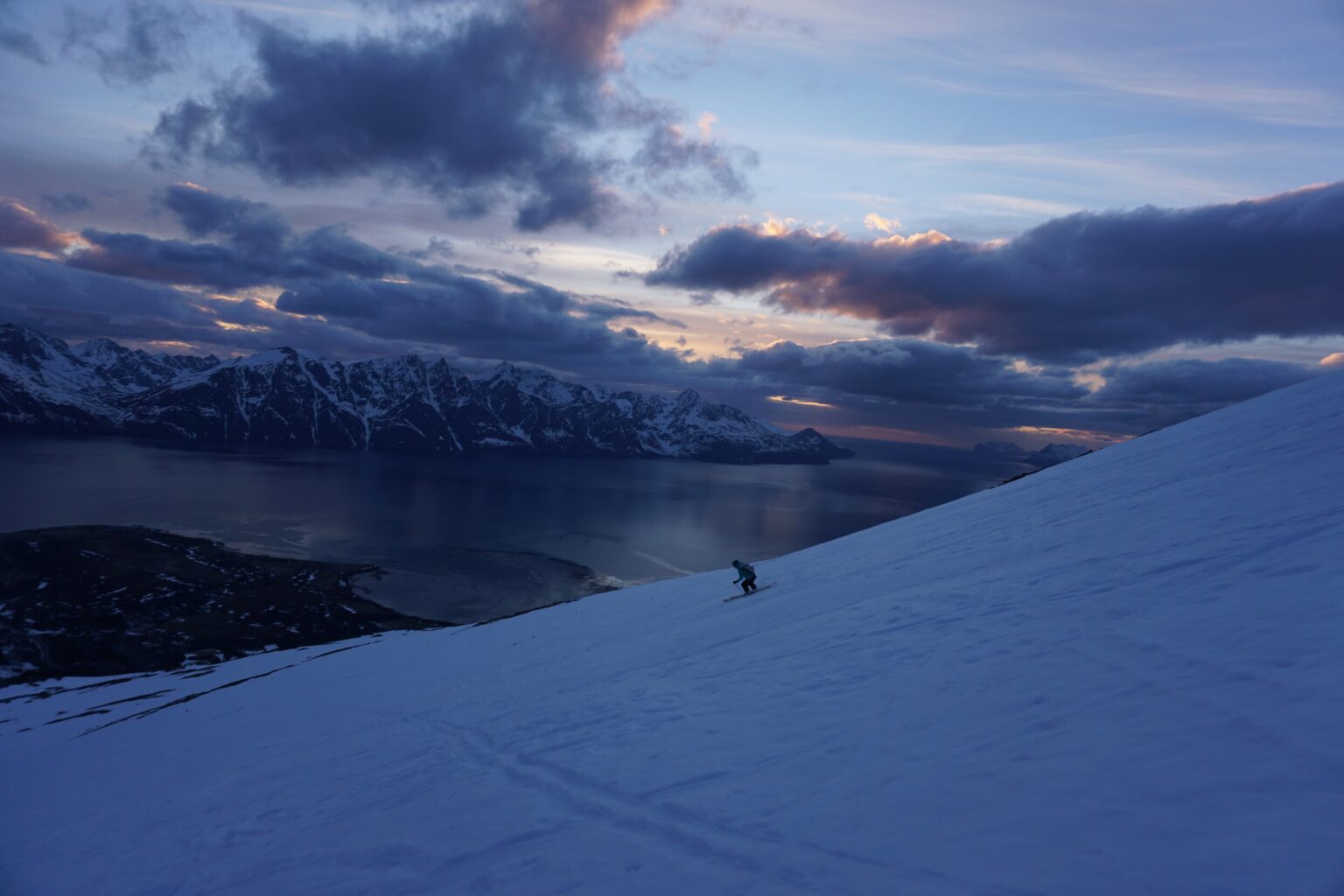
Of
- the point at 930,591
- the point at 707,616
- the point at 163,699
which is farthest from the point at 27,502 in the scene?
the point at 930,591

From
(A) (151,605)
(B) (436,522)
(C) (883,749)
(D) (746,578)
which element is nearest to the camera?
(C) (883,749)

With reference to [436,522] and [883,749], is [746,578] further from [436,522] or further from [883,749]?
[436,522]

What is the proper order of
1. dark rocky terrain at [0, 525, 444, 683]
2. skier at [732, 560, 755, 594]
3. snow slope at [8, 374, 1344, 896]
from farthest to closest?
dark rocky terrain at [0, 525, 444, 683] → skier at [732, 560, 755, 594] → snow slope at [8, 374, 1344, 896]

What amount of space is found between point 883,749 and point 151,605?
271 feet

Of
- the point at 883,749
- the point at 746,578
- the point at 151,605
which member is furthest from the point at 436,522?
the point at 883,749

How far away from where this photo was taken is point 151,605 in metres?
63.8

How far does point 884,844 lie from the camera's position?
18.4ft

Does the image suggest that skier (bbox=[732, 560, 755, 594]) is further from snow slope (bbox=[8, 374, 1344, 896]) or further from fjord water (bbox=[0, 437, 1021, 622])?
fjord water (bbox=[0, 437, 1021, 622])

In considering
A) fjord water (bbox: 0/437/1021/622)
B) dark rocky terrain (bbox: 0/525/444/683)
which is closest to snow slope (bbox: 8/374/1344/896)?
dark rocky terrain (bbox: 0/525/444/683)

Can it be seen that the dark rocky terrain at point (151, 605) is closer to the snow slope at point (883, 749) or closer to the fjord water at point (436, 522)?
the fjord water at point (436, 522)

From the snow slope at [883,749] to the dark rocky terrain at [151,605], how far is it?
43.1 metres

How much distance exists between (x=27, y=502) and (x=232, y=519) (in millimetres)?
42047

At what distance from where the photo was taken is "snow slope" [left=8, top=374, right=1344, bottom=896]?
16.9 feet

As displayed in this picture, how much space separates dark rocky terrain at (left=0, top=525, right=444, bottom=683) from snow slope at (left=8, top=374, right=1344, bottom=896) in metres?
43.1
